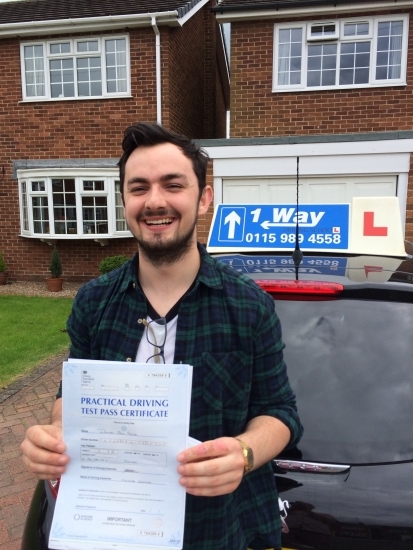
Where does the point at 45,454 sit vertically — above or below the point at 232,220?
below

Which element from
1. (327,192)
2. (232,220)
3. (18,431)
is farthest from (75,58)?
(232,220)

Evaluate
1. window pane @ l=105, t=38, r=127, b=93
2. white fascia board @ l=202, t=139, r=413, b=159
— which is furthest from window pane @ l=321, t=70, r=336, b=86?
window pane @ l=105, t=38, r=127, b=93

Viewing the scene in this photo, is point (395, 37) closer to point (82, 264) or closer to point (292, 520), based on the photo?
point (82, 264)

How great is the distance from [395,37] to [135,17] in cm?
540

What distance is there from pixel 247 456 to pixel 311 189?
8007 mm

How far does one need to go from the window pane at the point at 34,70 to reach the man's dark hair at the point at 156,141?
10.7 metres

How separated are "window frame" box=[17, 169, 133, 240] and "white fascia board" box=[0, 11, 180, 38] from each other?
3047mm

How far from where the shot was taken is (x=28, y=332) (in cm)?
692

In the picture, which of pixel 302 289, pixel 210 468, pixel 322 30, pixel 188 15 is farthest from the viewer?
pixel 188 15

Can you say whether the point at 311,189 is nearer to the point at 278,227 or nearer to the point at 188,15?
the point at 188,15

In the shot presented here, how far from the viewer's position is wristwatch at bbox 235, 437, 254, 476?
1.19 m

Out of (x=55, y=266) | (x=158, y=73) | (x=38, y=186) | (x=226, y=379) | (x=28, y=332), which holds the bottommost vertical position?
(x=28, y=332)

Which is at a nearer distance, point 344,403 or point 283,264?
point 344,403

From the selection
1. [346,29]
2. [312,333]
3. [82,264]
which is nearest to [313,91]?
[346,29]
